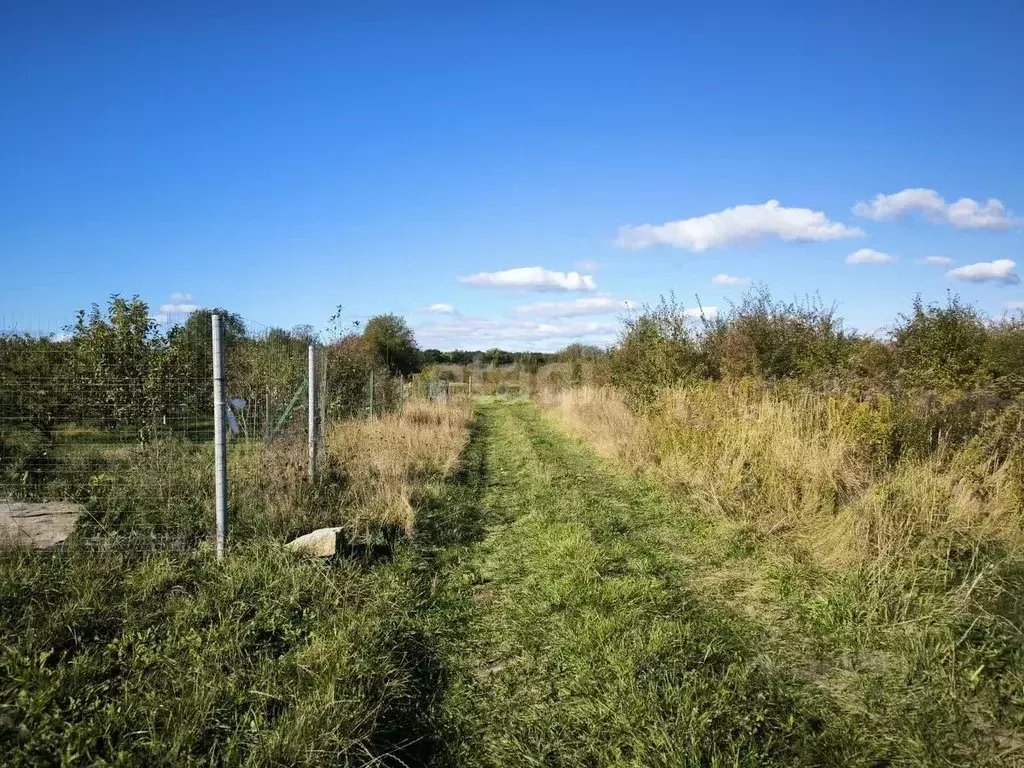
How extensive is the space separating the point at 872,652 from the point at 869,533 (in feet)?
5.45

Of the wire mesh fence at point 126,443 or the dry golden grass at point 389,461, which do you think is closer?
the wire mesh fence at point 126,443

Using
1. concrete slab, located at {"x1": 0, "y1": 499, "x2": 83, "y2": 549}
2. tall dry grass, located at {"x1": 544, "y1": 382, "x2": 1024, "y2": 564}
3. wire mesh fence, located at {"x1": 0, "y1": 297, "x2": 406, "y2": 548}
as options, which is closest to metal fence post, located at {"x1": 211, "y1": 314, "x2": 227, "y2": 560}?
wire mesh fence, located at {"x1": 0, "y1": 297, "x2": 406, "y2": 548}

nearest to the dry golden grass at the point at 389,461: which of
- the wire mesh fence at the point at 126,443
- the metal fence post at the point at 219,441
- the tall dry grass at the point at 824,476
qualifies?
the wire mesh fence at the point at 126,443

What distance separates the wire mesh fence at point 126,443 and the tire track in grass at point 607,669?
270 cm

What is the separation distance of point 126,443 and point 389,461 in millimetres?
3592

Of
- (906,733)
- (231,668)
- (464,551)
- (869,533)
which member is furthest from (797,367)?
(231,668)

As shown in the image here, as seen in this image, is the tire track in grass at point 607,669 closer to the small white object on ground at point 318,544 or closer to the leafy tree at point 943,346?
the small white object on ground at point 318,544

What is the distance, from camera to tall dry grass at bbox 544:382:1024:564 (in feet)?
18.4

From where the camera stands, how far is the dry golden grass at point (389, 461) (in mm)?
7613

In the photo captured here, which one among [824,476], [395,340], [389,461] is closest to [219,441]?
[389,461]

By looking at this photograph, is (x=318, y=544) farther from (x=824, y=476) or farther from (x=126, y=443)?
(x=824, y=476)

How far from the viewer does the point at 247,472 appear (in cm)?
743

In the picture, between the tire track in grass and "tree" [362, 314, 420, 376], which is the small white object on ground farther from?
"tree" [362, 314, 420, 376]

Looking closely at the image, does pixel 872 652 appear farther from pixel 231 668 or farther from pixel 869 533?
pixel 231 668
